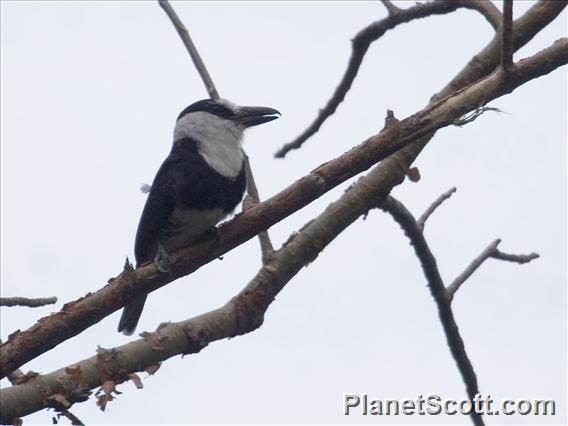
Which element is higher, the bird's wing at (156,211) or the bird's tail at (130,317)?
the bird's wing at (156,211)

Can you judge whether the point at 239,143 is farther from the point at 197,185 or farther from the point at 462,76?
the point at 462,76

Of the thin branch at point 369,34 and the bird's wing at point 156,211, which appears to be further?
the thin branch at point 369,34

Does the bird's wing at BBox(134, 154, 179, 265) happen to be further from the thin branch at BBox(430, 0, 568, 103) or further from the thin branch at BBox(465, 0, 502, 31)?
the thin branch at BBox(465, 0, 502, 31)

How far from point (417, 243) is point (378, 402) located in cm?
71

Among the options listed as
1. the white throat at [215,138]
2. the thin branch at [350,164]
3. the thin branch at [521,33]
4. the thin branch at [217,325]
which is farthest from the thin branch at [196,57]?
the thin branch at [350,164]

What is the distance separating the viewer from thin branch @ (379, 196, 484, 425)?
4.09 m

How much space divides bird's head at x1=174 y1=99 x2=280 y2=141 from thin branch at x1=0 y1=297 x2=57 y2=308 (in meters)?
1.71

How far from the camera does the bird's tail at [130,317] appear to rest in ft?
14.9

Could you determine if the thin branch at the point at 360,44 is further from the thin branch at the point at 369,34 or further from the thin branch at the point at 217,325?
the thin branch at the point at 217,325

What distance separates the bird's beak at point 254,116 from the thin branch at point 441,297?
102 cm

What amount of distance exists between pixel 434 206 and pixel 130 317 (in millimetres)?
1532

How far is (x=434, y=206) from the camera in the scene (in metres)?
→ 4.18

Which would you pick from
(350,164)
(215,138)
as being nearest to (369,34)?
(215,138)

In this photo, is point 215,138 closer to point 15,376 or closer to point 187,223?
point 187,223
